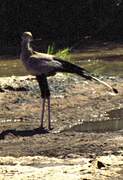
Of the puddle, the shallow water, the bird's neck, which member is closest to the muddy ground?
the puddle

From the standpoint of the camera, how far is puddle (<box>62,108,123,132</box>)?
11.4 m

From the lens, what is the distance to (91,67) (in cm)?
1900

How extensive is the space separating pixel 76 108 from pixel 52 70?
2.29 metres

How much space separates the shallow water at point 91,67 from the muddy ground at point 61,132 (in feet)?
6.88

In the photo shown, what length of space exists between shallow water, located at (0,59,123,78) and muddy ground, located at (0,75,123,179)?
210 cm

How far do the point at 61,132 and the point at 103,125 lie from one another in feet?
3.44

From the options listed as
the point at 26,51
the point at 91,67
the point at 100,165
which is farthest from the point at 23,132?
the point at 91,67

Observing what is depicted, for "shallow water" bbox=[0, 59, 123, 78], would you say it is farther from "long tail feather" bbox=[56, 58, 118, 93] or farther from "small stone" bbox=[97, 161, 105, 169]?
"small stone" bbox=[97, 161, 105, 169]

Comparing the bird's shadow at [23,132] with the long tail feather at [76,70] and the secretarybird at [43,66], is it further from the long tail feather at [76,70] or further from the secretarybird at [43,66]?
the long tail feather at [76,70]

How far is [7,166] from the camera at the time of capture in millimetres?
8578

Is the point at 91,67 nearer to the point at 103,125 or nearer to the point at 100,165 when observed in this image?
the point at 103,125

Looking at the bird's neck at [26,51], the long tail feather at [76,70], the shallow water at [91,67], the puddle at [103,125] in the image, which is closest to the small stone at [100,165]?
the long tail feather at [76,70]

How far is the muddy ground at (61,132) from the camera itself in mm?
8375

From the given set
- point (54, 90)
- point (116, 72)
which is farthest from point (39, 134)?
point (116, 72)
